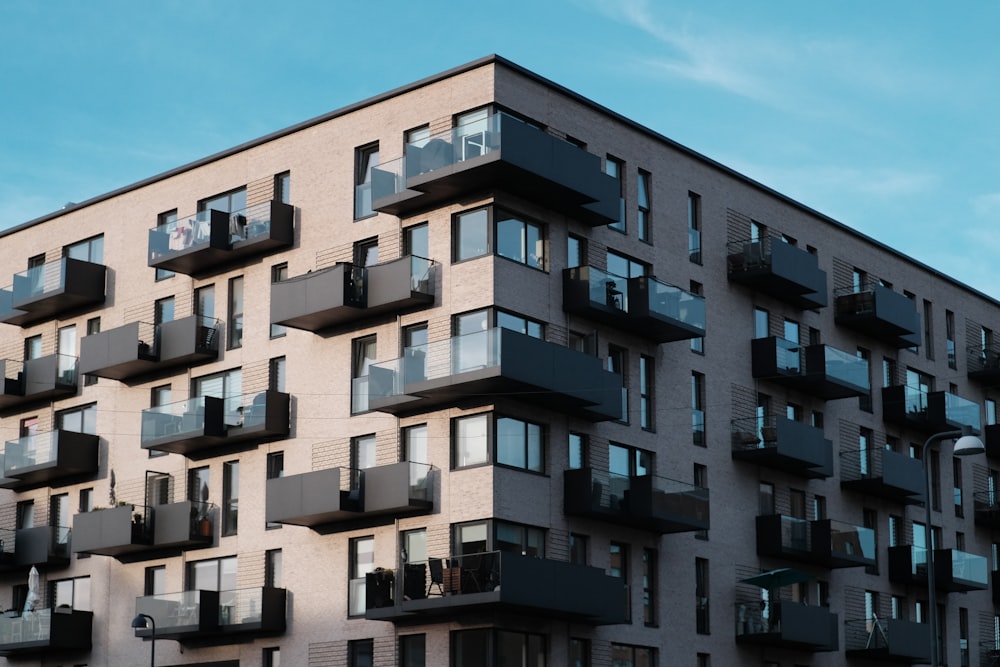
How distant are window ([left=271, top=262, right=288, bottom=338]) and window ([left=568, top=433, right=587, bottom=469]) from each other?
8.89m

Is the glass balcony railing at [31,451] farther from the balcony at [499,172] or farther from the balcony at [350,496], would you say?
the balcony at [499,172]

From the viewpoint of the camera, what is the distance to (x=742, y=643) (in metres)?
49.2

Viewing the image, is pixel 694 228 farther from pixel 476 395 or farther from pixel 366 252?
pixel 476 395

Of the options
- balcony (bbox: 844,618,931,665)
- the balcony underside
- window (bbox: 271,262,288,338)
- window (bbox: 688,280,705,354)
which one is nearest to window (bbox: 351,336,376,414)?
the balcony underside

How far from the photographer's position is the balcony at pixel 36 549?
52.9 metres

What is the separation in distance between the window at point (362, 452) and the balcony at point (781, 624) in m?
11.7

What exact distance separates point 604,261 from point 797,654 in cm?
1343

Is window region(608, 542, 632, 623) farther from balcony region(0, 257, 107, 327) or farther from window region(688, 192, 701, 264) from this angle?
balcony region(0, 257, 107, 327)

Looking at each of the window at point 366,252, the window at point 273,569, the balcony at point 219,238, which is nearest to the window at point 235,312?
the balcony at point 219,238

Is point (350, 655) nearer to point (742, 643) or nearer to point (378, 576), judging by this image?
point (378, 576)

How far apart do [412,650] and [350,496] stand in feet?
13.6

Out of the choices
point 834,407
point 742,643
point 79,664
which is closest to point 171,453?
point 79,664

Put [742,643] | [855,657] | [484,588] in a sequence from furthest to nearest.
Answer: [855,657]
[742,643]
[484,588]

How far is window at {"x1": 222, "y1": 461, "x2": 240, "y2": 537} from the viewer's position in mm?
48562
